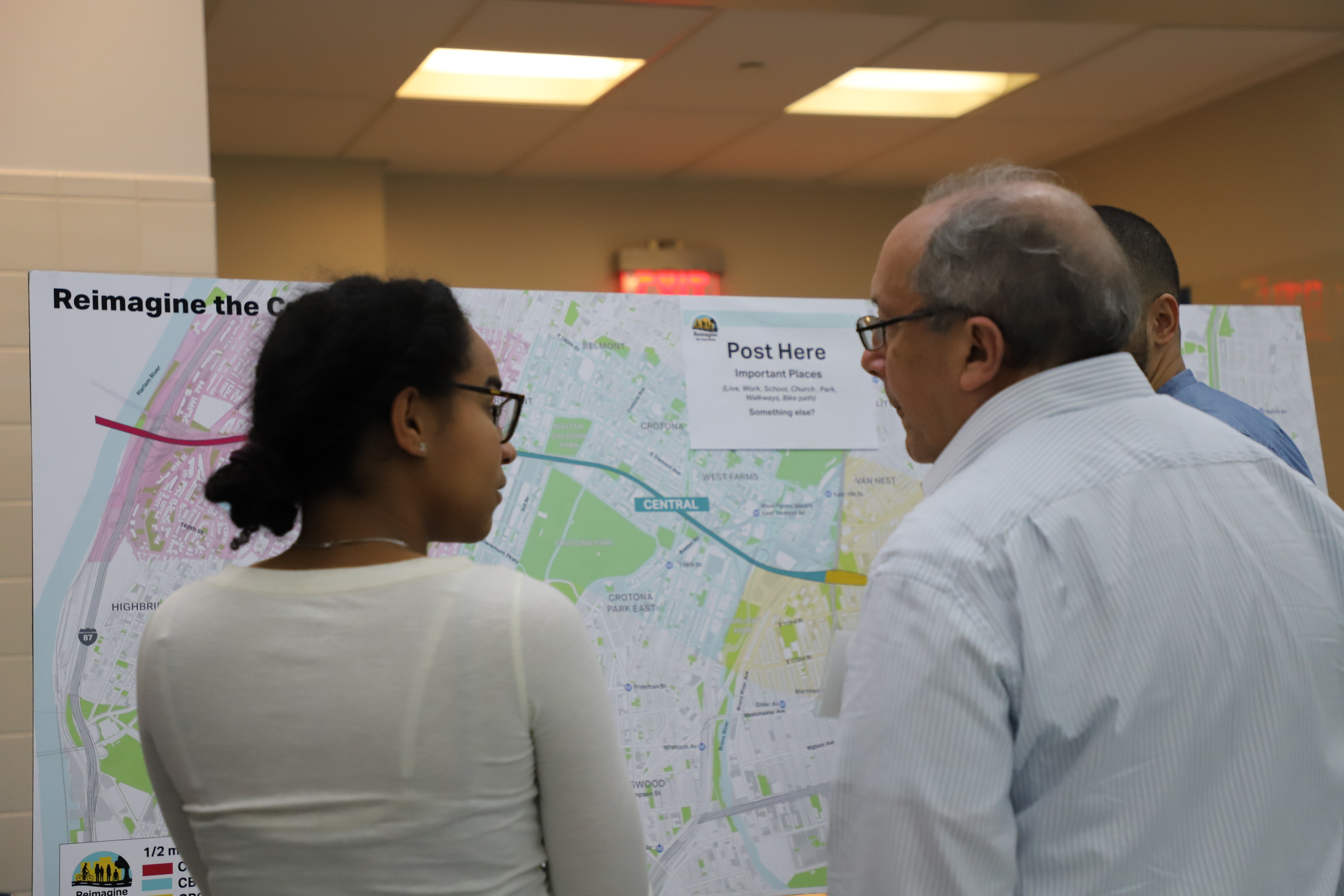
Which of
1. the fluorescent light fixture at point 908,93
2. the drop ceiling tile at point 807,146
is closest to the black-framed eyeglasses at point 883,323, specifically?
the fluorescent light fixture at point 908,93

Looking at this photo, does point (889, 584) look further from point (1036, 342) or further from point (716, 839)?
point (716, 839)

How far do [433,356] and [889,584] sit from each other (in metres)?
0.42

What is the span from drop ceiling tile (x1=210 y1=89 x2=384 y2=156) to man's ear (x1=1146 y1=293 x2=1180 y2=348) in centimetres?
320

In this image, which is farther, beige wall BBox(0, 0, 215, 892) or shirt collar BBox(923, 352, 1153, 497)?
beige wall BBox(0, 0, 215, 892)

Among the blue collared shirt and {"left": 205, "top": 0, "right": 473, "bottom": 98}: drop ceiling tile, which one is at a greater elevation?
{"left": 205, "top": 0, "right": 473, "bottom": 98}: drop ceiling tile

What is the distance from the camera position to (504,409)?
3.71 ft

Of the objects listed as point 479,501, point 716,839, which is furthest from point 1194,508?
point 716,839

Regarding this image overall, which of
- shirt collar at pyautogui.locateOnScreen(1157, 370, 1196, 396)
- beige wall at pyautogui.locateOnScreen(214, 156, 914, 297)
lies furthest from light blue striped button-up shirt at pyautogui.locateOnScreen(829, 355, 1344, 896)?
beige wall at pyautogui.locateOnScreen(214, 156, 914, 297)

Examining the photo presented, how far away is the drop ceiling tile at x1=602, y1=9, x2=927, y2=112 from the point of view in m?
3.65

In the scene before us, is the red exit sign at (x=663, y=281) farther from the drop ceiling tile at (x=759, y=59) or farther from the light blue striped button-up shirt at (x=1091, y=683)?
the light blue striped button-up shirt at (x=1091, y=683)

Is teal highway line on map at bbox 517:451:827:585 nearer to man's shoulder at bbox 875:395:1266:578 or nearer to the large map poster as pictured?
the large map poster

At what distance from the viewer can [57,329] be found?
5.81 feet

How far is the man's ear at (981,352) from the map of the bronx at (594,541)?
3.46 ft

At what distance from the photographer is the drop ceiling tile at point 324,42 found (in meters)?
3.42
